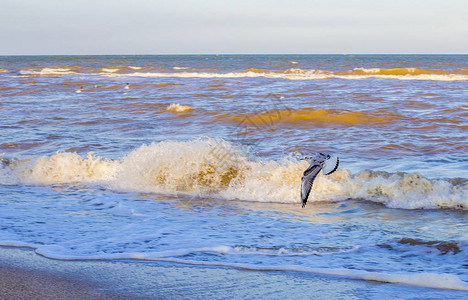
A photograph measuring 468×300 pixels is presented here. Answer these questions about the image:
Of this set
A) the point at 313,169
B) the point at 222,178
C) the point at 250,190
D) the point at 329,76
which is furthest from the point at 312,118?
the point at 329,76

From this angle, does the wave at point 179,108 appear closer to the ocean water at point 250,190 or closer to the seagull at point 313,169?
the ocean water at point 250,190

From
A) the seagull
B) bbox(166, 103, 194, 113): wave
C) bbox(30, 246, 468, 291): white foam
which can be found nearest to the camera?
bbox(30, 246, 468, 291): white foam

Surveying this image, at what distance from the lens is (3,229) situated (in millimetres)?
5035

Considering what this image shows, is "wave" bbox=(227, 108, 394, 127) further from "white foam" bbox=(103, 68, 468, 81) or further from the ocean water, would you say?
"white foam" bbox=(103, 68, 468, 81)

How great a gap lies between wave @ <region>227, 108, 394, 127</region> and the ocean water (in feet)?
0.19

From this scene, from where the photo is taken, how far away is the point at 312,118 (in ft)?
42.2

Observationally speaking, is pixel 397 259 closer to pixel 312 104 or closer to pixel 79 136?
pixel 79 136

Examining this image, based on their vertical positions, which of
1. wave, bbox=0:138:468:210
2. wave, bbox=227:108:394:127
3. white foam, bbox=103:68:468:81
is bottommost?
wave, bbox=0:138:468:210

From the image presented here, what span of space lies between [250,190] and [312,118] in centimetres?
624

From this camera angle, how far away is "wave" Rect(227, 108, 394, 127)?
40.0ft

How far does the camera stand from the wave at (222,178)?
6.44m

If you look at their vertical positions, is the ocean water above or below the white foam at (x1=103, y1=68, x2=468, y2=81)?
below

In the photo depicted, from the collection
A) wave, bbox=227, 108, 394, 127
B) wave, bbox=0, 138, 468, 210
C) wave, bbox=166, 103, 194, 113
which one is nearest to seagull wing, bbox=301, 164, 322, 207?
wave, bbox=0, 138, 468, 210

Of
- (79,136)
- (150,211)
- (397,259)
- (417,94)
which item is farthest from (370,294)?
(417,94)
